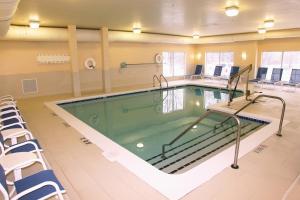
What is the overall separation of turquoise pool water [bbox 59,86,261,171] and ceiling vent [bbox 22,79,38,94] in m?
1.74

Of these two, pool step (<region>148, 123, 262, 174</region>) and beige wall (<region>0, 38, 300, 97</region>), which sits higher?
beige wall (<region>0, 38, 300, 97</region>)

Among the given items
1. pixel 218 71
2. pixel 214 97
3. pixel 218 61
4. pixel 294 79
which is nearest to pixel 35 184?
pixel 214 97

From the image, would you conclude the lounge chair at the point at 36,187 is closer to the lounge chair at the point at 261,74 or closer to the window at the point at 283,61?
the lounge chair at the point at 261,74

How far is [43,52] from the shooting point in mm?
8016

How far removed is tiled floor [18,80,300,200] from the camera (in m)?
2.38

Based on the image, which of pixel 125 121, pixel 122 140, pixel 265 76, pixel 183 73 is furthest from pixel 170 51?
pixel 122 140

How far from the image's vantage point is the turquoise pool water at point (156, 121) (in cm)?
436

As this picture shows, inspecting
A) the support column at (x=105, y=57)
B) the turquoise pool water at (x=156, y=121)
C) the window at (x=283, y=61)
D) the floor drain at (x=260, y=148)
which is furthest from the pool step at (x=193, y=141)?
the window at (x=283, y=61)

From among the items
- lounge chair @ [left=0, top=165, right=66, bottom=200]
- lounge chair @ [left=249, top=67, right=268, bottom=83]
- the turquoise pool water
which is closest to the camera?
lounge chair @ [left=0, top=165, right=66, bottom=200]

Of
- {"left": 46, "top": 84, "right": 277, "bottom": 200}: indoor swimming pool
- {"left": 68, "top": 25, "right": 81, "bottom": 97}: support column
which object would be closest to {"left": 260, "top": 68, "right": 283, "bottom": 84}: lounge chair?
{"left": 46, "top": 84, "right": 277, "bottom": 200}: indoor swimming pool

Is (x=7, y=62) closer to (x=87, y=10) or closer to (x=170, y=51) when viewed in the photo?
(x=87, y=10)

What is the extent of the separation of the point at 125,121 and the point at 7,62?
16.0ft

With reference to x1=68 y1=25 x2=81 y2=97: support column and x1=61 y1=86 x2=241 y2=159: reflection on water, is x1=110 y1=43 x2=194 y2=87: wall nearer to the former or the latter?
x1=61 y1=86 x2=241 y2=159: reflection on water

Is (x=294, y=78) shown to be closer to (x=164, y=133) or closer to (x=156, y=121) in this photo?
(x=156, y=121)
